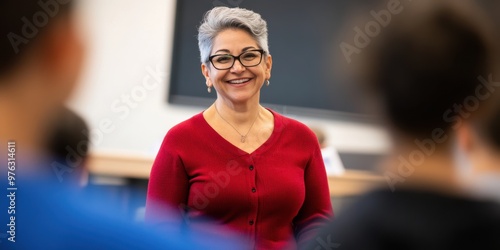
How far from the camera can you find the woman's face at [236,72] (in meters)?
0.94

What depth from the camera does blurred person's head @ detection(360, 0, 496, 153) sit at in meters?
0.42

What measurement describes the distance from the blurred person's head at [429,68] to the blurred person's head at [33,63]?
447mm

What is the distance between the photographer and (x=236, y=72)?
3.06 ft

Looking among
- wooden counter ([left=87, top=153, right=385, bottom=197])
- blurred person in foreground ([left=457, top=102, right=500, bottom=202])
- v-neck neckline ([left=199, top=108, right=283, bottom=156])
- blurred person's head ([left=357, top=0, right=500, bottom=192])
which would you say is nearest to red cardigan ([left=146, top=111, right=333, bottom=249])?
v-neck neckline ([left=199, top=108, right=283, bottom=156])

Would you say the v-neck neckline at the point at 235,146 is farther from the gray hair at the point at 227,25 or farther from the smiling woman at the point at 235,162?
the gray hair at the point at 227,25

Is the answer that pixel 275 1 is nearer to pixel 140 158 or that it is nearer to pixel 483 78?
pixel 140 158

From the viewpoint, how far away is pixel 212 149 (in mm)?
961

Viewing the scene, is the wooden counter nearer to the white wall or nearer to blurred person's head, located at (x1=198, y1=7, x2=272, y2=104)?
the white wall

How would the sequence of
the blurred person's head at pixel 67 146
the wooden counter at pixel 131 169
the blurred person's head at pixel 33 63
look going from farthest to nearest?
the wooden counter at pixel 131 169 → the blurred person's head at pixel 67 146 → the blurred person's head at pixel 33 63

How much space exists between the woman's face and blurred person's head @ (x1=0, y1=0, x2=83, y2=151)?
0.79 ft

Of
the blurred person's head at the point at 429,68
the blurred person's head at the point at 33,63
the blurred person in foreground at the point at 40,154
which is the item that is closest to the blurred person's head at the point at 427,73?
the blurred person's head at the point at 429,68

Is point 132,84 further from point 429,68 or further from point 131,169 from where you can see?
point 429,68

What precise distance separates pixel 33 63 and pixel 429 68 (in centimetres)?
62

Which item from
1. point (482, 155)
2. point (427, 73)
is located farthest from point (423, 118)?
point (482, 155)
